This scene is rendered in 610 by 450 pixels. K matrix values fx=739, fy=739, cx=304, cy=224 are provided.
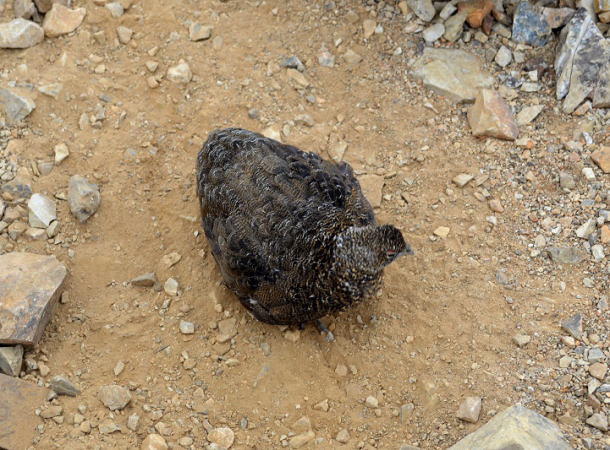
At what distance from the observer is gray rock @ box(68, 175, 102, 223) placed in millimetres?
7590

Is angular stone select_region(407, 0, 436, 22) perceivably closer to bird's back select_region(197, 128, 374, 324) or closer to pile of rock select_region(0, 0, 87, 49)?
bird's back select_region(197, 128, 374, 324)

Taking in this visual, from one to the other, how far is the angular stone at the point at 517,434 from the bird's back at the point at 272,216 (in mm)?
1714

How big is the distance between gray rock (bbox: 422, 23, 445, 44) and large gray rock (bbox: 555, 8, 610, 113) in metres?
1.41

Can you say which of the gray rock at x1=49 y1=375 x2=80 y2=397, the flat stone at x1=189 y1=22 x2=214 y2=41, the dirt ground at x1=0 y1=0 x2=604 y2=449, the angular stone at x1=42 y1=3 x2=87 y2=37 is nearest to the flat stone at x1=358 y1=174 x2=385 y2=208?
the dirt ground at x1=0 y1=0 x2=604 y2=449

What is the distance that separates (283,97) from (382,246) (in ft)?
10.1

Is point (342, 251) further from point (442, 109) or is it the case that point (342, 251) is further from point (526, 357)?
point (442, 109)

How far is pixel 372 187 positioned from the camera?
7.84 m

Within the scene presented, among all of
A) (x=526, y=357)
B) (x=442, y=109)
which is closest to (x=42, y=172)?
(x=442, y=109)

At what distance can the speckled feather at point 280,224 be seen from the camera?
6.32 meters

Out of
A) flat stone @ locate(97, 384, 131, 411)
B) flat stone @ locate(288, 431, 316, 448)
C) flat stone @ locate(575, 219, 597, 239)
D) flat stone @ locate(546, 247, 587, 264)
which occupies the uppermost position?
flat stone @ locate(575, 219, 597, 239)

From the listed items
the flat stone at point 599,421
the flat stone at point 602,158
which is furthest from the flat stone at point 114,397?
the flat stone at point 602,158

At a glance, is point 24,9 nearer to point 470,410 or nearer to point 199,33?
point 199,33

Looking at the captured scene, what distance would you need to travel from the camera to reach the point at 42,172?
792 centimetres

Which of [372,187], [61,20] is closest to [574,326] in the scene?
[372,187]
